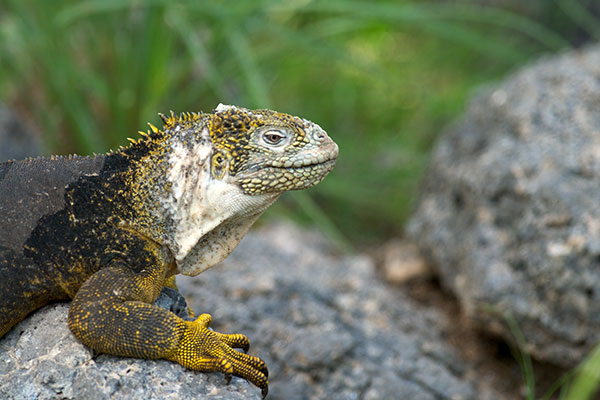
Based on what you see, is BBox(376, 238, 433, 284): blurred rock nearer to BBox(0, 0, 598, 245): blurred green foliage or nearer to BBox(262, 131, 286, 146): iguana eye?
BBox(0, 0, 598, 245): blurred green foliage

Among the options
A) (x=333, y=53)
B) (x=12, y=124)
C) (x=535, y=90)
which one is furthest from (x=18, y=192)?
(x=535, y=90)

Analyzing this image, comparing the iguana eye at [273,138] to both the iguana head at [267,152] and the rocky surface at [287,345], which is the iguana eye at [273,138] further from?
the rocky surface at [287,345]

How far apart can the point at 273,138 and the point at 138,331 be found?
3.14ft

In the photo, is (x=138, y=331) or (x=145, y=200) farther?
(x=145, y=200)

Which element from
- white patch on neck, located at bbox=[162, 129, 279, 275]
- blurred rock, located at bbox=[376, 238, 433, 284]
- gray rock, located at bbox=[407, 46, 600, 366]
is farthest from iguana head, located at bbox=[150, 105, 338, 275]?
blurred rock, located at bbox=[376, 238, 433, 284]

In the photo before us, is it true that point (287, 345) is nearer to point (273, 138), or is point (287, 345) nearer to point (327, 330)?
point (327, 330)

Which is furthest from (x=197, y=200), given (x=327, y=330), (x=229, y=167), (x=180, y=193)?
(x=327, y=330)

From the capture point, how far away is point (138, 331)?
257cm

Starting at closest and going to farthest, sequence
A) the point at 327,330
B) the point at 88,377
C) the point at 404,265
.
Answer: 1. the point at 88,377
2. the point at 327,330
3. the point at 404,265

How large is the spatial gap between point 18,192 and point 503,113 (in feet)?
12.1

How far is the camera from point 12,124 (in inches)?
217

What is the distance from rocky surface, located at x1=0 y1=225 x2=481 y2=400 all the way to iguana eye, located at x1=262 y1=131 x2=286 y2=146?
99 centimetres

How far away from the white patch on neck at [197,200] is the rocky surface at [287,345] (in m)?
0.54

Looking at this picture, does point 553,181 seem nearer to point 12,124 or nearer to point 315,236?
point 315,236
